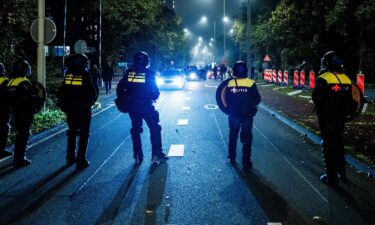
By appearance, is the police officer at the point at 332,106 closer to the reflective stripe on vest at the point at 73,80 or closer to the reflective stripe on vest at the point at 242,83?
the reflective stripe on vest at the point at 242,83

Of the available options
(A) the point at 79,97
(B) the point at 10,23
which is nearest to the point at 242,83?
(A) the point at 79,97

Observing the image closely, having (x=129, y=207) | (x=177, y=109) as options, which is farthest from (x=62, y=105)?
(x=177, y=109)

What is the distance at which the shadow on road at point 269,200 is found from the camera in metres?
5.61

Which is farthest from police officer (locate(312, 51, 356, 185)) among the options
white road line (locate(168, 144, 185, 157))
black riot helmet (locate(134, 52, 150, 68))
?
white road line (locate(168, 144, 185, 157))

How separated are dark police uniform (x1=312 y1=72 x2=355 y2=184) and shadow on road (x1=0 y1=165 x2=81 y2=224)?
3.92 metres

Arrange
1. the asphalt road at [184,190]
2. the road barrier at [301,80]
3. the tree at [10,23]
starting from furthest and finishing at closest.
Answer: the road barrier at [301,80]
the tree at [10,23]
the asphalt road at [184,190]

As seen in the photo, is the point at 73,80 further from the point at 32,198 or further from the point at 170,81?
the point at 170,81

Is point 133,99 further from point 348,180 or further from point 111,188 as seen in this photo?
point 348,180

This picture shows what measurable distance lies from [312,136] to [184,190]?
6.10 meters

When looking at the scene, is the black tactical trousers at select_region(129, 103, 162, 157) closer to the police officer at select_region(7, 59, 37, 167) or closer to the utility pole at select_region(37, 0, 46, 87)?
the police officer at select_region(7, 59, 37, 167)

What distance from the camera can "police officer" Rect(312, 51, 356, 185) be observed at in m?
7.29

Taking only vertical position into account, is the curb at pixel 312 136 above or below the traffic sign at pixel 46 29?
below

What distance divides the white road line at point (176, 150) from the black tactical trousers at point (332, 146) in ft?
10.5

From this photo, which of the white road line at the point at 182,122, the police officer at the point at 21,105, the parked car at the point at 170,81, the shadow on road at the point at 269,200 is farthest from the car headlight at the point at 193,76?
the shadow on road at the point at 269,200
